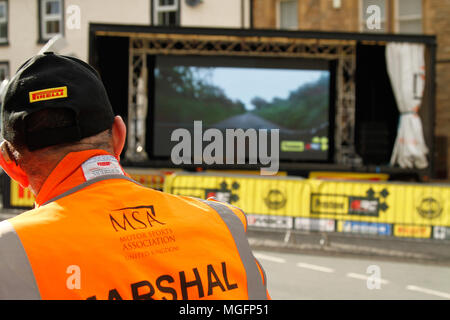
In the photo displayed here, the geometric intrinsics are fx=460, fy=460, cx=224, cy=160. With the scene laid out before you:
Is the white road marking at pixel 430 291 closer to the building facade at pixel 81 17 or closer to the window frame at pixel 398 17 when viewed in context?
the window frame at pixel 398 17

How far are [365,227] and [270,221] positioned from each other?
2.15 metres

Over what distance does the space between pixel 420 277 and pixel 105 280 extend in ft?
26.0

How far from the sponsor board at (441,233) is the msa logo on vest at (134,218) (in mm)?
9902

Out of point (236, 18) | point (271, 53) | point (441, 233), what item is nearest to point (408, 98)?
point (271, 53)

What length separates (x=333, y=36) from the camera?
14.1m

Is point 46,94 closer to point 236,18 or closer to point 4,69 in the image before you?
point 236,18

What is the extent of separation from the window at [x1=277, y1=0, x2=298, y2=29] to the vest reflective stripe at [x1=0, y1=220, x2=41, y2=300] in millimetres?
18203

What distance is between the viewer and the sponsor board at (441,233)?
32.2 ft

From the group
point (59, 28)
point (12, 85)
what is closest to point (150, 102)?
point (59, 28)

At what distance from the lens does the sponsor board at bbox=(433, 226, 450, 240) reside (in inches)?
387

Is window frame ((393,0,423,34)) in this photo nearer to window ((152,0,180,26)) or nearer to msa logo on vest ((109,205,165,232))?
window ((152,0,180,26))

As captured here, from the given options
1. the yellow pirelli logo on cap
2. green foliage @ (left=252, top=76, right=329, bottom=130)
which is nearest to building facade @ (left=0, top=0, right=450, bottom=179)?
green foliage @ (left=252, top=76, right=329, bottom=130)

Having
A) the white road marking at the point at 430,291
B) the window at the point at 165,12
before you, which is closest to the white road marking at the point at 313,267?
the white road marking at the point at 430,291
